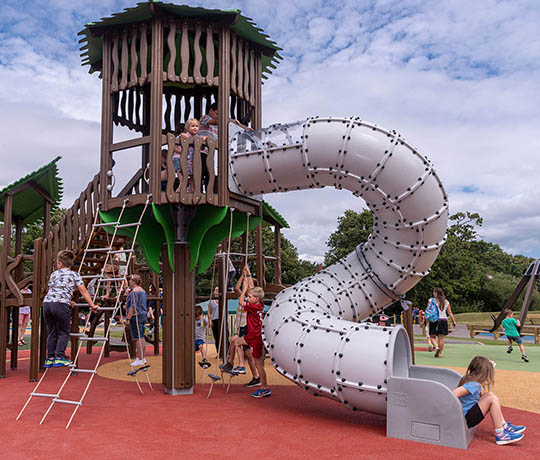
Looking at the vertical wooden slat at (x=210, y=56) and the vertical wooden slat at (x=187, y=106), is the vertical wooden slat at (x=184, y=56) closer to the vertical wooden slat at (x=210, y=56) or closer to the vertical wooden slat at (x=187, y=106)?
the vertical wooden slat at (x=210, y=56)

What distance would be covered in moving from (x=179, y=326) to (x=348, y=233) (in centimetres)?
3573

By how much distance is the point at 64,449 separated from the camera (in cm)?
525

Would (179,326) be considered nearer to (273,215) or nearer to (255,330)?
(255,330)

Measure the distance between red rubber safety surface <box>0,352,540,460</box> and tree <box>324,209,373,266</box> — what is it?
1369 inches

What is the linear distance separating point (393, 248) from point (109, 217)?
472 centimetres

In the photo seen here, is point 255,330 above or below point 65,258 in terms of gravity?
below

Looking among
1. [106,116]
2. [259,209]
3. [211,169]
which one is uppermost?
[106,116]

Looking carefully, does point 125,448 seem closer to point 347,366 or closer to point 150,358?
point 347,366

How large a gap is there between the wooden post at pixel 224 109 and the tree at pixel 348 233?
34.0 metres

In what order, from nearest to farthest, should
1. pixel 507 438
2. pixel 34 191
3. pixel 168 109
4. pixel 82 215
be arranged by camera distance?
1. pixel 507 438
2. pixel 82 215
3. pixel 168 109
4. pixel 34 191

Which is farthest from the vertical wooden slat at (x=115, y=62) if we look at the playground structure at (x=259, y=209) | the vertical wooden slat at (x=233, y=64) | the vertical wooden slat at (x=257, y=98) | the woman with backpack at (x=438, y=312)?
the woman with backpack at (x=438, y=312)

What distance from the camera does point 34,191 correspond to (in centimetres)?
1270

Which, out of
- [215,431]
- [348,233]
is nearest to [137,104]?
[215,431]

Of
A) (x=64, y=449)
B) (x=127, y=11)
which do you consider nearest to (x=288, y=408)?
(x=64, y=449)
